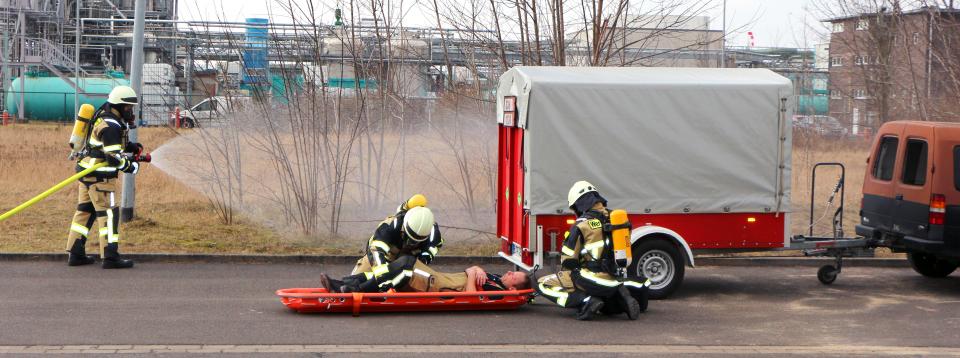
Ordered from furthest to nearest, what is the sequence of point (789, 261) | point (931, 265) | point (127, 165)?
point (789, 261), point (931, 265), point (127, 165)

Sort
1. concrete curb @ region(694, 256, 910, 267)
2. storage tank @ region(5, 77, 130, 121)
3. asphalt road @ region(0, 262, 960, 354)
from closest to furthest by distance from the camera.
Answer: asphalt road @ region(0, 262, 960, 354) → concrete curb @ region(694, 256, 910, 267) → storage tank @ region(5, 77, 130, 121)

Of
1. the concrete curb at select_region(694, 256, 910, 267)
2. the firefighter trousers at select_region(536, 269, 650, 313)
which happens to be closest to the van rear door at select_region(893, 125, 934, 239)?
the concrete curb at select_region(694, 256, 910, 267)

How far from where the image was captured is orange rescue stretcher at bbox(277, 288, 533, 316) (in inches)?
337

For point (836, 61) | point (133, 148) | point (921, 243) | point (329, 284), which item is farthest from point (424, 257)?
point (836, 61)

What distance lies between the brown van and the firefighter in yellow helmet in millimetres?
7978

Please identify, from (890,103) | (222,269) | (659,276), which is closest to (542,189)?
(659,276)

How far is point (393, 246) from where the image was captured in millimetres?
8852

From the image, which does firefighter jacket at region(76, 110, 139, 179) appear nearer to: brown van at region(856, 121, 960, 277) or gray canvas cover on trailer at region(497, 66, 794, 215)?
gray canvas cover on trailer at region(497, 66, 794, 215)

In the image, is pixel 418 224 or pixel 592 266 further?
pixel 592 266

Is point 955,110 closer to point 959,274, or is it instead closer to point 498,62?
point 959,274

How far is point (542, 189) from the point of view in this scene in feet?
32.7

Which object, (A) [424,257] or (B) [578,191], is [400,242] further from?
(B) [578,191]

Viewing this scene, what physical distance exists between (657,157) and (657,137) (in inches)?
7.7

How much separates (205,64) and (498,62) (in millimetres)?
4266
